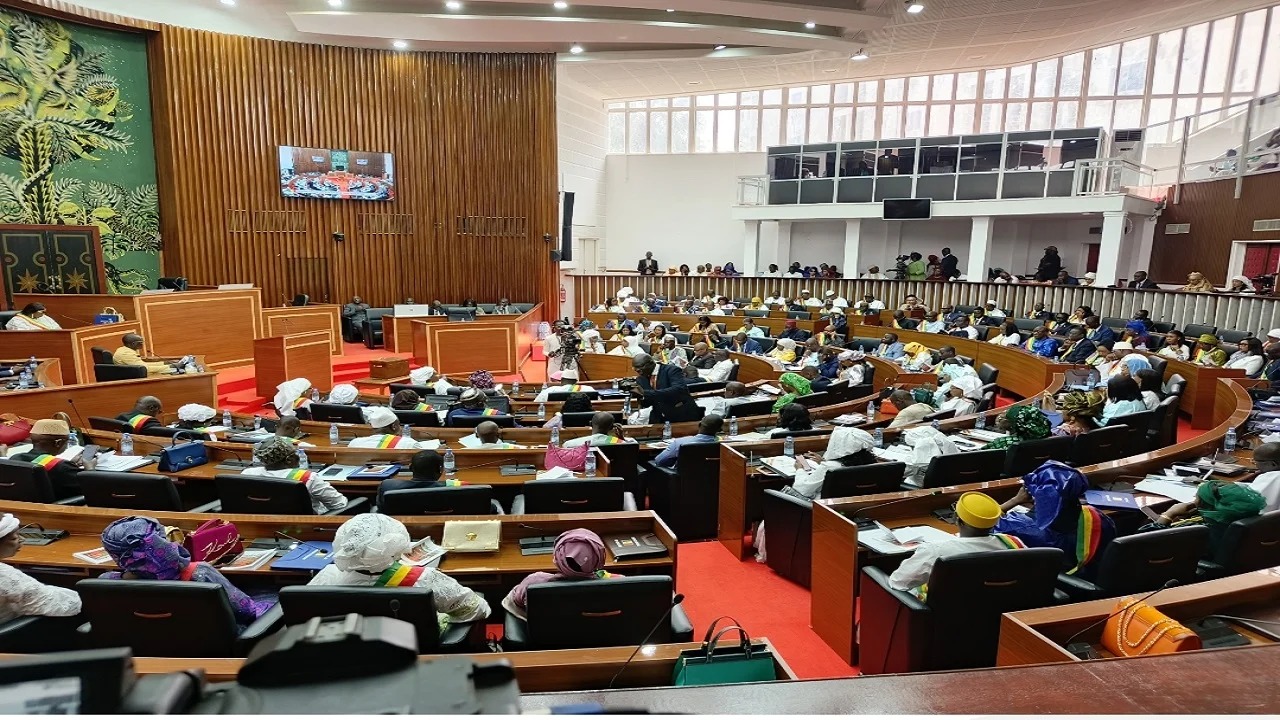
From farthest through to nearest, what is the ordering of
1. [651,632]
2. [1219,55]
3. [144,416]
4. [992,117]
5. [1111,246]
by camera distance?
1. [992,117]
2. [1219,55]
3. [1111,246]
4. [144,416]
5. [651,632]

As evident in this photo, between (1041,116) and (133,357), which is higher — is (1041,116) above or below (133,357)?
above

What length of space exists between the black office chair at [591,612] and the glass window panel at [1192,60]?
85.5ft

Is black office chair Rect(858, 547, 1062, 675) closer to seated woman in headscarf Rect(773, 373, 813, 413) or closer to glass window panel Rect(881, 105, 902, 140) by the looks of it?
seated woman in headscarf Rect(773, 373, 813, 413)

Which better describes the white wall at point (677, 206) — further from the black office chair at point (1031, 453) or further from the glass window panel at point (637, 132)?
the black office chair at point (1031, 453)

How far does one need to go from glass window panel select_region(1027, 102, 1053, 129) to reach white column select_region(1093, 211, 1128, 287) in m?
9.43

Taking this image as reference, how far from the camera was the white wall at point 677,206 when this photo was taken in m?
22.2

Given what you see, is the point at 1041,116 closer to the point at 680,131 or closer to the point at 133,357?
the point at 680,131

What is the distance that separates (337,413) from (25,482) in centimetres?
241

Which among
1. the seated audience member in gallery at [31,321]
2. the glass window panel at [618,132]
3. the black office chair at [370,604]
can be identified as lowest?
the black office chair at [370,604]

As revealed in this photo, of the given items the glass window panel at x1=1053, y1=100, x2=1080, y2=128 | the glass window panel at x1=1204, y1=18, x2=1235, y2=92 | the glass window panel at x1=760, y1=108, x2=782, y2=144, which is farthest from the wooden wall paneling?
the glass window panel at x1=1204, y1=18, x2=1235, y2=92

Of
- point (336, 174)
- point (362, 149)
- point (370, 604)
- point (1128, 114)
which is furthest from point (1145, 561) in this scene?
point (1128, 114)

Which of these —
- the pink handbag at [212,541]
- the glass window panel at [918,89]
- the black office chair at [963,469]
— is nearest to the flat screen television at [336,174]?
the pink handbag at [212,541]

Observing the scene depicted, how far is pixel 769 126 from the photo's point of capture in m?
22.7

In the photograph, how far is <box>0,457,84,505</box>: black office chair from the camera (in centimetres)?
454
